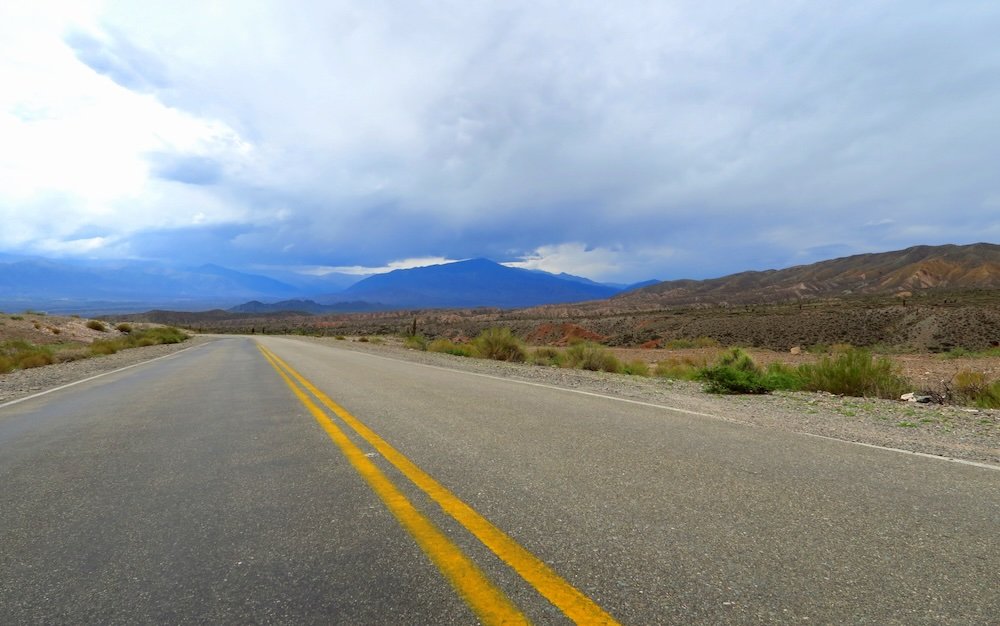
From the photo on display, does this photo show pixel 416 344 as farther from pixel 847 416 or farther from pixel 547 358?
pixel 847 416

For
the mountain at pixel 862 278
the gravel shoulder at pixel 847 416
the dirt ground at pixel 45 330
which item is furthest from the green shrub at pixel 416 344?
the mountain at pixel 862 278

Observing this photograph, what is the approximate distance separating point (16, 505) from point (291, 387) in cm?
698

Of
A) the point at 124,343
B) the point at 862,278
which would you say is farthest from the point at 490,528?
the point at 862,278

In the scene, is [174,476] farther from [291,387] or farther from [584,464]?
[291,387]

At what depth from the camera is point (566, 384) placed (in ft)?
38.4

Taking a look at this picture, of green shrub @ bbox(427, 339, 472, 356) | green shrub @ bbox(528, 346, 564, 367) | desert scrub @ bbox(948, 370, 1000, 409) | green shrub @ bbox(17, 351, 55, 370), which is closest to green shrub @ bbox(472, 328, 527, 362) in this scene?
green shrub @ bbox(528, 346, 564, 367)

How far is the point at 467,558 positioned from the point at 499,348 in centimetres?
1971

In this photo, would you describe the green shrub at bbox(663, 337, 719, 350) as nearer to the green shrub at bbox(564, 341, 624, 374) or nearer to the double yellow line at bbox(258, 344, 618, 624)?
the green shrub at bbox(564, 341, 624, 374)

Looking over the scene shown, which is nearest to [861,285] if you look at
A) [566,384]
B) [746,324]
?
[746,324]

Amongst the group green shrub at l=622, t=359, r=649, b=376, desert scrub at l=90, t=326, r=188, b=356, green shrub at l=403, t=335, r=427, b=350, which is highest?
desert scrub at l=90, t=326, r=188, b=356

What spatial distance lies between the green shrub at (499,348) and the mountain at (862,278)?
7555 cm

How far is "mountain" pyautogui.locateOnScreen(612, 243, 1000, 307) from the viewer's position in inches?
3398

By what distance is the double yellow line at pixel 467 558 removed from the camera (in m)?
2.28

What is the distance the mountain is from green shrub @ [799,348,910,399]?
79707mm
